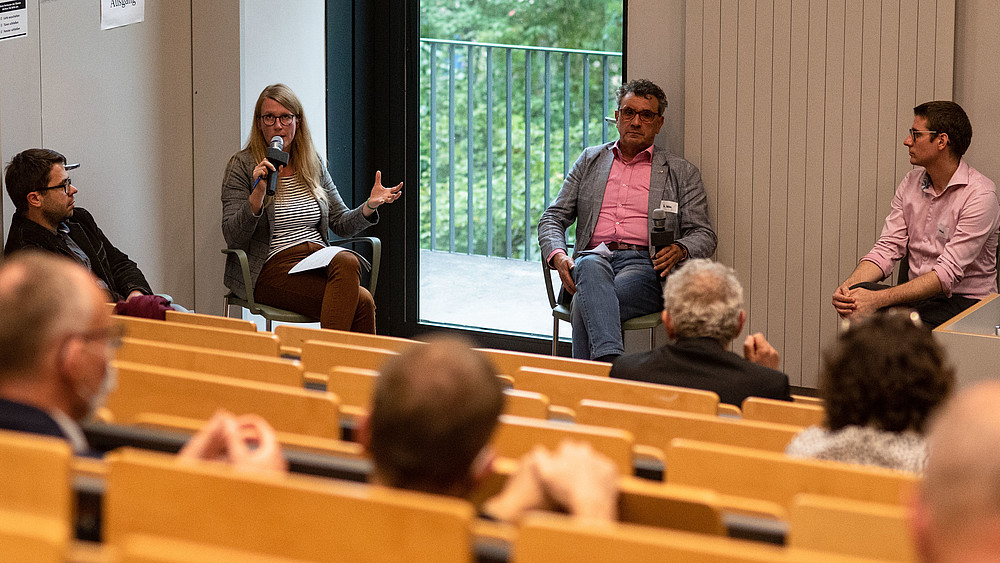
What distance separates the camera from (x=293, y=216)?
18.5 feet

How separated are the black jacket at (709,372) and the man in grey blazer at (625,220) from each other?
204 cm

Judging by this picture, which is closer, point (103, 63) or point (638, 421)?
point (638, 421)

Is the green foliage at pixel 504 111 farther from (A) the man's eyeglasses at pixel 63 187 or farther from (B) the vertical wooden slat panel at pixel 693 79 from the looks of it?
(A) the man's eyeglasses at pixel 63 187

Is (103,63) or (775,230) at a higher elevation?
(103,63)

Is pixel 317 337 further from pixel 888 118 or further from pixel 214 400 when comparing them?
pixel 888 118

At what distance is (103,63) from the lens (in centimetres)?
574

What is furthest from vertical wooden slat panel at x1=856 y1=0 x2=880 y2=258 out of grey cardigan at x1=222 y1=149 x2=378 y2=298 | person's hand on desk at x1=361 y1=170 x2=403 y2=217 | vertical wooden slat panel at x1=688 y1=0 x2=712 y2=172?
grey cardigan at x1=222 y1=149 x2=378 y2=298

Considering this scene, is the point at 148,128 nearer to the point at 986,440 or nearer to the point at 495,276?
the point at 495,276

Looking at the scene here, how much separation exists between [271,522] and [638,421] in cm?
114

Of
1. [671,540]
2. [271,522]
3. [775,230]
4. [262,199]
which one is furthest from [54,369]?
[775,230]

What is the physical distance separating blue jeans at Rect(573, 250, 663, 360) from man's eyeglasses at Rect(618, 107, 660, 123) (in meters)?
0.67

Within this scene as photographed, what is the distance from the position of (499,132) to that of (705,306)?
3.78m

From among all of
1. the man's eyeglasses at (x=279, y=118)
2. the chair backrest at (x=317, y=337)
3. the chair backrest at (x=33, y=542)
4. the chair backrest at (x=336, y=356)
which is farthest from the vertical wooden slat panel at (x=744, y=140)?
the chair backrest at (x=33, y=542)

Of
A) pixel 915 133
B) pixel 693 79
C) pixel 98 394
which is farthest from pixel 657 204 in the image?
pixel 98 394
